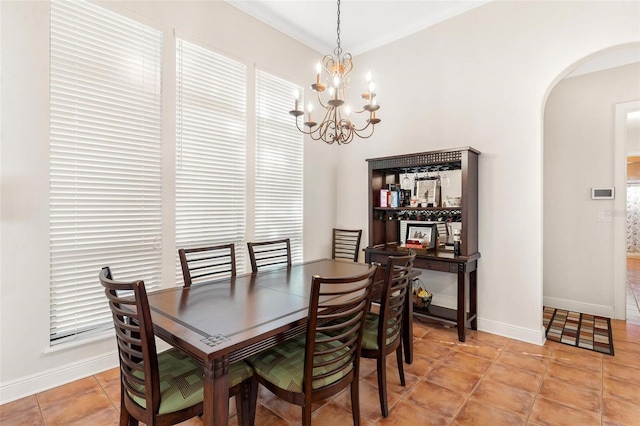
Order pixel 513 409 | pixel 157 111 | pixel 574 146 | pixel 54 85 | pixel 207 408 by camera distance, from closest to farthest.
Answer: pixel 207 408 < pixel 513 409 < pixel 54 85 < pixel 157 111 < pixel 574 146

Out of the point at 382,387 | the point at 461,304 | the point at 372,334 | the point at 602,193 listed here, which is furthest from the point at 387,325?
the point at 602,193

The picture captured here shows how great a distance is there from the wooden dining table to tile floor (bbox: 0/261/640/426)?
754 mm

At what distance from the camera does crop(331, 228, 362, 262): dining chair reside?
4.29 metres

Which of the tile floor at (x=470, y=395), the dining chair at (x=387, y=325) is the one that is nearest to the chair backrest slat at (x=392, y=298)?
the dining chair at (x=387, y=325)

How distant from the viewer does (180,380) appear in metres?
1.48

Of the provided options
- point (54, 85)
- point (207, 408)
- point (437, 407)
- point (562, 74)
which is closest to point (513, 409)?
point (437, 407)

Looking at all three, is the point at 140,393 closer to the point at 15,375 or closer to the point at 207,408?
the point at 207,408

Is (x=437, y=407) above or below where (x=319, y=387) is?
below

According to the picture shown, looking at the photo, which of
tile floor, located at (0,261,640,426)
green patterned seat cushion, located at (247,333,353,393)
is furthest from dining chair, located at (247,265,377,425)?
tile floor, located at (0,261,640,426)

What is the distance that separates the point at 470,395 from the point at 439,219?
182 cm

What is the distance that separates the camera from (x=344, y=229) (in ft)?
14.7

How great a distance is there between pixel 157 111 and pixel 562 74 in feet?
12.0

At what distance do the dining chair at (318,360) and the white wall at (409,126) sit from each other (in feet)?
5.73

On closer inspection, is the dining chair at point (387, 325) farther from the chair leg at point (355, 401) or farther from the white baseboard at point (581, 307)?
the white baseboard at point (581, 307)
